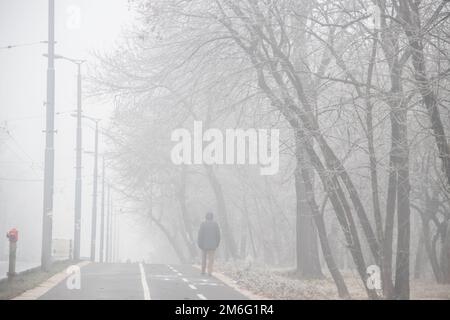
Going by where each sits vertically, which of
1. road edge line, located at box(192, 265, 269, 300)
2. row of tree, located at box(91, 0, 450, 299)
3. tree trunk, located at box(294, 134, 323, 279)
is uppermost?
row of tree, located at box(91, 0, 450, 299)

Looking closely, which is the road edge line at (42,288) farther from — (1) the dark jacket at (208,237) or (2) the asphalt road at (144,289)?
(1) the dark jacket at (208,237)

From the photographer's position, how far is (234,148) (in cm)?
3150

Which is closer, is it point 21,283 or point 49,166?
point 21,283

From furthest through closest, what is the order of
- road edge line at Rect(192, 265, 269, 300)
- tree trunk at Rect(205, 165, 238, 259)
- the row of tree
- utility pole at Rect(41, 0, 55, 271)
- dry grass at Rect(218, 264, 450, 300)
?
tree trunk at Rect(205, 165, 238, 259) → utility pole at Rect(41, 0, 55, 271) → dry grass at Rect(218, 264, 450, 300) → road edge line at Rect(192, 265, 269, 300) → the row of tree

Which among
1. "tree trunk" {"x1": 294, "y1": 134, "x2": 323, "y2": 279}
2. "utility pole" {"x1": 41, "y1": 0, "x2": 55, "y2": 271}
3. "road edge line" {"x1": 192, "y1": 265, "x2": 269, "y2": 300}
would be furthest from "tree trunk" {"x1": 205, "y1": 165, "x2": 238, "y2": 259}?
"tree trunk" {"x1": 294, "y1": 134, "x2": 323, "y2": 279}

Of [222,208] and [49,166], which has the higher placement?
[49,166]

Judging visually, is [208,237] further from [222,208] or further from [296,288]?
[222,208]

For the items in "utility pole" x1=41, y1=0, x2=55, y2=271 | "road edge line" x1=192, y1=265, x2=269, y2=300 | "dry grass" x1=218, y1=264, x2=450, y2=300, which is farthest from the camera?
"utility pole" x1=41, y1=0, x2=55, y2=271

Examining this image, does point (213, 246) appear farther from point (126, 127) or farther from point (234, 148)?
point (126, 127)

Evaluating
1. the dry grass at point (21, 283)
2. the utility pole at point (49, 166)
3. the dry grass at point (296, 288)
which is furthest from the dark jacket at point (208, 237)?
the utility pole at point (49, 166)

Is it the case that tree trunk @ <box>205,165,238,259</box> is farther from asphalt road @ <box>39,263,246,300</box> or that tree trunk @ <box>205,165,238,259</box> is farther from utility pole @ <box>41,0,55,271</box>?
asphalt road @ <box>39,263,246,300</box>

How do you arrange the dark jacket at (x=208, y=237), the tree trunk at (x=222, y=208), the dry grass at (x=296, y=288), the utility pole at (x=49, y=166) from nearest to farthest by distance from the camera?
1. the dry grass at (x=296, y=288)
2. the dark jacket at (x=208, y=237)
3. the utility pole at (x=49, y=166)
4. the tree trunk at (x=222, y=208)

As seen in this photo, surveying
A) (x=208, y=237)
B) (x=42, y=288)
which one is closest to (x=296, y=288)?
(x=42, y=288)

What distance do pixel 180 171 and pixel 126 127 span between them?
3.81 metres
